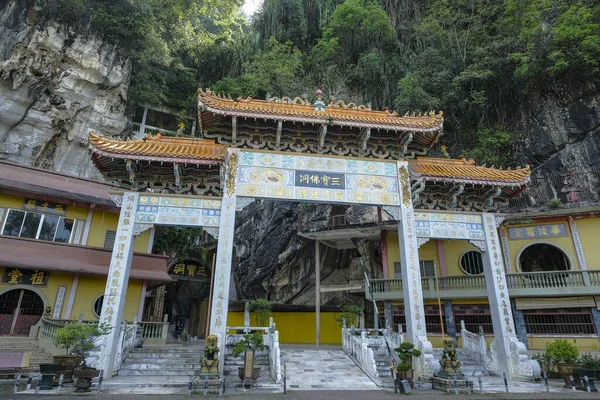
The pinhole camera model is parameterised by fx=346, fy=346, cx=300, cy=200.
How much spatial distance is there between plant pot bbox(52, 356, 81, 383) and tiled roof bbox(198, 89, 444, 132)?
7.22 metres

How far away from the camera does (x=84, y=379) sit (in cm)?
764

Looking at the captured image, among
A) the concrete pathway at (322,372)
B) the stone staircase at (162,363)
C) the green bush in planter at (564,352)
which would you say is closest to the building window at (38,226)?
the stone staircase at (162,363)

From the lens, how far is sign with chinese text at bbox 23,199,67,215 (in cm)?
1505

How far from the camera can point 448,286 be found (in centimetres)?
1586

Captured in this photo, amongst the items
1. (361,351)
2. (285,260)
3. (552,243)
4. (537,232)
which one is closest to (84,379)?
(361,351)

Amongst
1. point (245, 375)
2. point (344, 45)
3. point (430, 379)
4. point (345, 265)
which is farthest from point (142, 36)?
point (430, 379)

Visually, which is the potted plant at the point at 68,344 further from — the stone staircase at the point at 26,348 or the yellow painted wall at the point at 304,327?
the yellow painted wall at the point at 304,327

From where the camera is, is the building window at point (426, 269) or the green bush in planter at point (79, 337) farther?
the building window at point (426, 269)

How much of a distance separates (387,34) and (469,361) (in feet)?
78.3

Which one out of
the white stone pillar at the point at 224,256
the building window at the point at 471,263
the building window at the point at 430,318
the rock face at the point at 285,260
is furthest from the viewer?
the rock face at the point at 285,260

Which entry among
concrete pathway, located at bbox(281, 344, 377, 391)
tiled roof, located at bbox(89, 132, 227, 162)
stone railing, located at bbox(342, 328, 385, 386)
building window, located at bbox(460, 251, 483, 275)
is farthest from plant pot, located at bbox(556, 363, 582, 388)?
tiled roof, located at bbox(89, 132, 227, 162)

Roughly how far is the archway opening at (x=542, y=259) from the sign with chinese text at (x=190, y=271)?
63.4 ft

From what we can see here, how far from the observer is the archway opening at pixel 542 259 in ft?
56.9

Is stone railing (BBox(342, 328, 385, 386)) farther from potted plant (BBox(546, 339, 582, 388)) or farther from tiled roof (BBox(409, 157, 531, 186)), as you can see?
tiled roof (BBox(409, 157, 531, 186))
